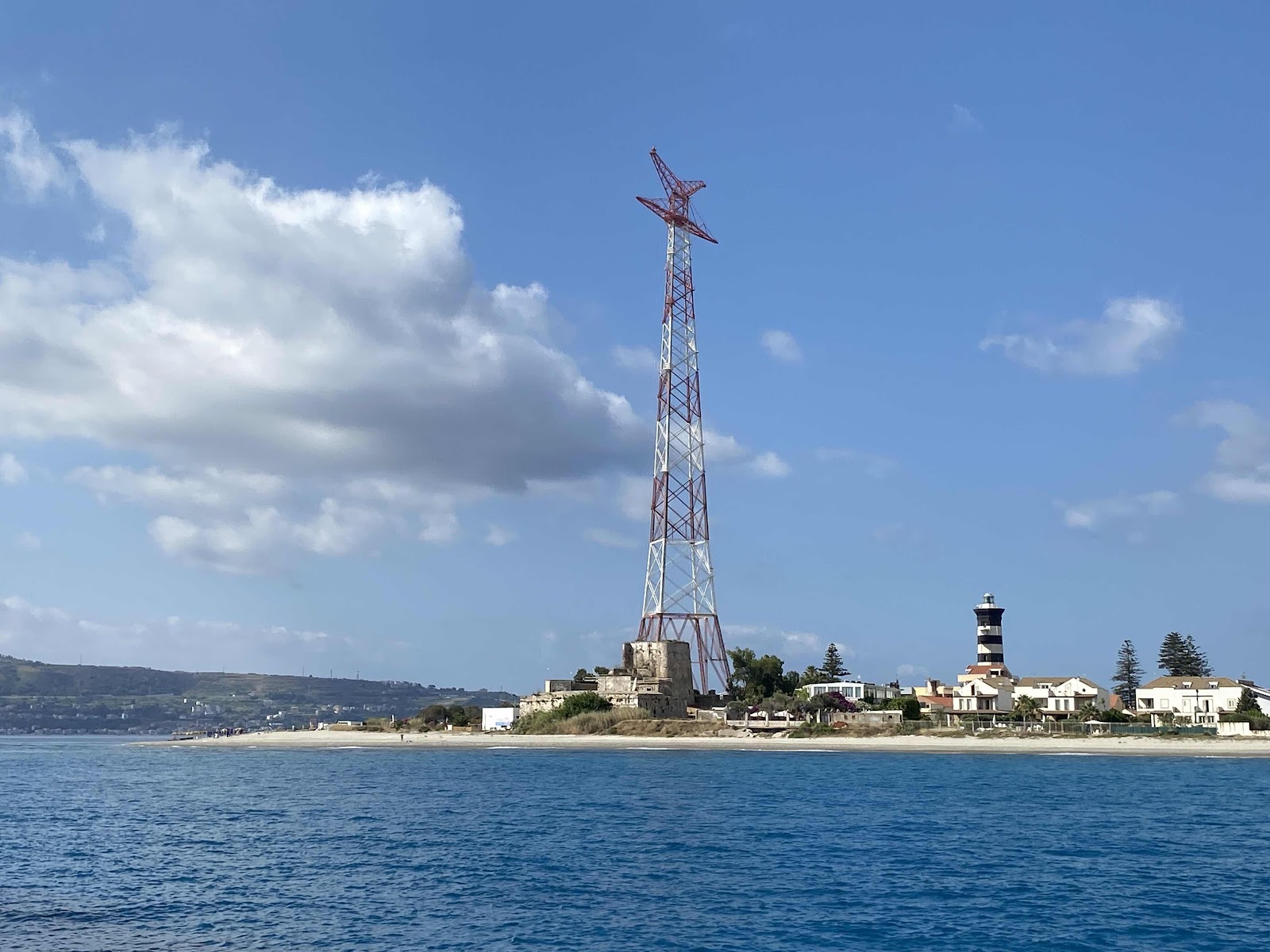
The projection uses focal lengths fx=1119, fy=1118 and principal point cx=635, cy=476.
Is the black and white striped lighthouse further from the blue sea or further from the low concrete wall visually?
the blue sea

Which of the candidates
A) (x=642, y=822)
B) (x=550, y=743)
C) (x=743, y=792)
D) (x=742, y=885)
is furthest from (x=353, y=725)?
(x=742, y=885)

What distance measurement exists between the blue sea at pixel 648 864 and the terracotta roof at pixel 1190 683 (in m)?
70.9

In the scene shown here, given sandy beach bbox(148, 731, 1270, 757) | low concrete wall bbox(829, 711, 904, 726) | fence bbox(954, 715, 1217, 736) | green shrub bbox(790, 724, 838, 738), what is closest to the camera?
sandy beach bbox(148, 731, 1270, 757)

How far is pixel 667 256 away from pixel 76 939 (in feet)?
383

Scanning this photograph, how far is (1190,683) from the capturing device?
149500 millimetres

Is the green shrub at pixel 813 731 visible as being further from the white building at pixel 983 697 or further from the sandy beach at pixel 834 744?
the white building at pixel 983 697

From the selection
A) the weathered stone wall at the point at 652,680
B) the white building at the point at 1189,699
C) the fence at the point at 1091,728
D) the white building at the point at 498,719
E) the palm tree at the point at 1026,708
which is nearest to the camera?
the fence at the point at 1091,728

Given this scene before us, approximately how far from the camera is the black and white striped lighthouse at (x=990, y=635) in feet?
597

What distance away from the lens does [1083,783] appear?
78.0m

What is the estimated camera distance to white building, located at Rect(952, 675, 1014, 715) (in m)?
154

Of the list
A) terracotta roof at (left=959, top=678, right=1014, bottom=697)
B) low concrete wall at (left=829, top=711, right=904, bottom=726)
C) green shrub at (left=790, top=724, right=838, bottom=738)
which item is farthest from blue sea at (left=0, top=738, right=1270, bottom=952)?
terracotta roof at (left=959, top=678, right=1014, bottom=697)

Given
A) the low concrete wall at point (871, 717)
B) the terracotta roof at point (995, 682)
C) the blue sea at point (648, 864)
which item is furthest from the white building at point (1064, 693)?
the blue sea at point (648, 864)

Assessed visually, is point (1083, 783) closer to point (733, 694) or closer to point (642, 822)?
point (642, 822)

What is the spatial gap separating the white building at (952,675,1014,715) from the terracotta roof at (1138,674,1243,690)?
17.9 metres
